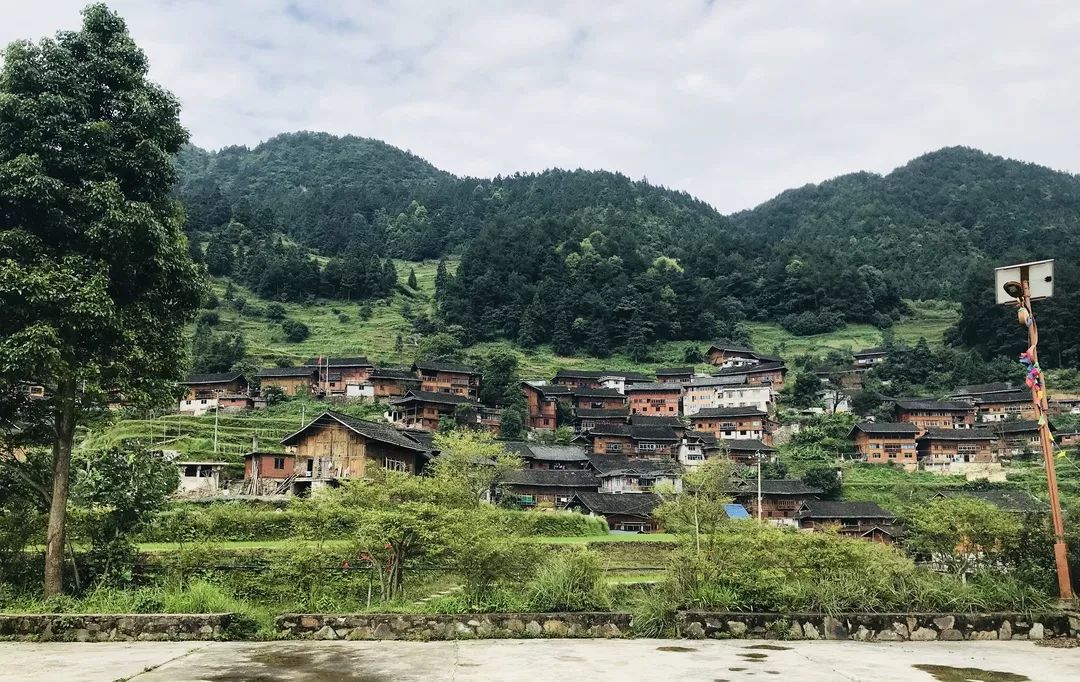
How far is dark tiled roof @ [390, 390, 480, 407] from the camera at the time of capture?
220 ft

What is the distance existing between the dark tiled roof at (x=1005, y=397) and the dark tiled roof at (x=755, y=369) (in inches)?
786

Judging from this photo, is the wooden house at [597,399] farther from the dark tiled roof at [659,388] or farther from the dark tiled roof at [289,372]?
the dark tiled roof at [289,372]

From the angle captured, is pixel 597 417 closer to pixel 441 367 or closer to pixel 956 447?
pixel 441 367

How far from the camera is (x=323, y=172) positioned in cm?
19225

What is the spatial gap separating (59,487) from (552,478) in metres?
38.2

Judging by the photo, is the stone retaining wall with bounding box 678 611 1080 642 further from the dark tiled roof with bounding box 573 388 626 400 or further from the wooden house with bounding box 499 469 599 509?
the dark tiled roof with bounding box 573 388 626 400

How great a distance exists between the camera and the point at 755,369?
82562 millimetres

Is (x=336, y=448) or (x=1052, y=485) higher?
(x=1052, y=485)

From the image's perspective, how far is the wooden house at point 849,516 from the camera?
47.1 metres

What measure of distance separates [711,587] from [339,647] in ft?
20.4

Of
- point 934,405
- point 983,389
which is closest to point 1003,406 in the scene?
point 983,389

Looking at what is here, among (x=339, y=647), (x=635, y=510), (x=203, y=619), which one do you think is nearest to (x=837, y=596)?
(x=339, y=647)

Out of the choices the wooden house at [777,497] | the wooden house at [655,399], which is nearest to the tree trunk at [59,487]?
the wooden house at [777,497]

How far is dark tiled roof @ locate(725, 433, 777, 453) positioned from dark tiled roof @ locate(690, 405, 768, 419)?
565cm
